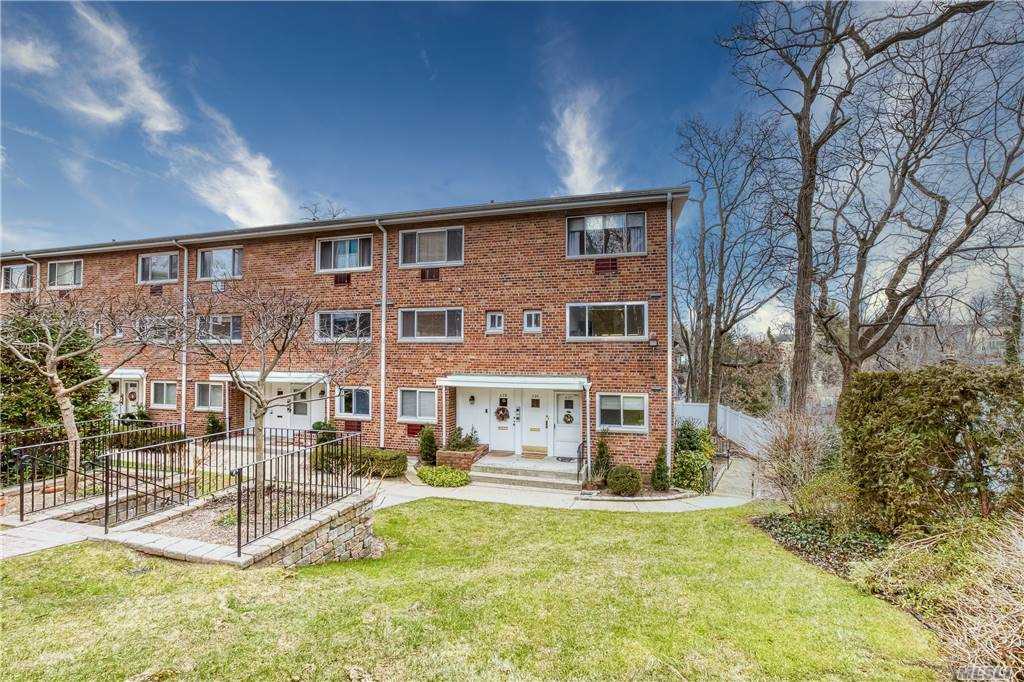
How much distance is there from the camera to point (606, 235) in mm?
13031

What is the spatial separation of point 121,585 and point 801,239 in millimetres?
18405

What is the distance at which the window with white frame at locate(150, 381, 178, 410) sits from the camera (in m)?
16.9

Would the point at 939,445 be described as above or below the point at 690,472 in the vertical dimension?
above

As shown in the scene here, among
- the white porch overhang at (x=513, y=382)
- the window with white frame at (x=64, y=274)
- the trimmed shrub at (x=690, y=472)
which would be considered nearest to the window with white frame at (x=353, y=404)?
the white porch overhang at (x=513, y=382)

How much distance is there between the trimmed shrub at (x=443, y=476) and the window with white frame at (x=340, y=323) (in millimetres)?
5410

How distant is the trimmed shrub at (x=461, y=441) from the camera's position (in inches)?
523

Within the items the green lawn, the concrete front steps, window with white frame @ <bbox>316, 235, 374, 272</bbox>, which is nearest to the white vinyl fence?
the concrete front steps

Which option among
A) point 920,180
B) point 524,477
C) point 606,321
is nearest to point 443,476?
point 524,477

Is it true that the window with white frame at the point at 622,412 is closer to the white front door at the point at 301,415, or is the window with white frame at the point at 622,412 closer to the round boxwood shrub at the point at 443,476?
the round boxwood shrub at the point at 443,476

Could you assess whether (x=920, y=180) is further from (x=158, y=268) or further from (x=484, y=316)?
(x=158, y=268)

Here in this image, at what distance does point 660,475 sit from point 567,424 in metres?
3.07

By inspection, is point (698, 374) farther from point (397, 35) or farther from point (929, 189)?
point (397, 35)

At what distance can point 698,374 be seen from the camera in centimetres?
2650

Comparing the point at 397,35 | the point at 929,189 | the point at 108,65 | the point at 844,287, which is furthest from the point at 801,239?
the point at 108,65
